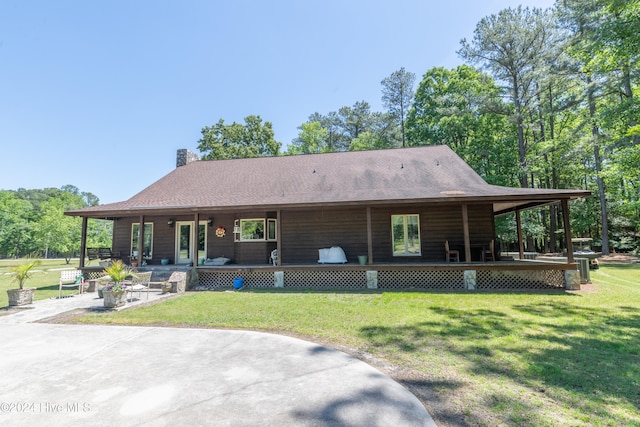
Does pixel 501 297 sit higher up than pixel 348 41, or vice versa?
pixel 348 41

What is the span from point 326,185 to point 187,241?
6.71 metres

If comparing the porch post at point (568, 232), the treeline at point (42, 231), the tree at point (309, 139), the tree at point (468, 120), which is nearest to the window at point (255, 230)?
the porch post at point (568, 232)

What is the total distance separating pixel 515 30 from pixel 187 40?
20.9 meters

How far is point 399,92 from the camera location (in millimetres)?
29125

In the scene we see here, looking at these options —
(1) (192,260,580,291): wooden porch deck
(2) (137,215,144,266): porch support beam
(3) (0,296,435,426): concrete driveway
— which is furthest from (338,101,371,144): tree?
→ (3) (0,296,435,426): concrete driveway

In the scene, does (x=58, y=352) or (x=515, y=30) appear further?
(x=515, y=30)

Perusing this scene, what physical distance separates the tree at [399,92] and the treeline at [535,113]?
97 millimetres

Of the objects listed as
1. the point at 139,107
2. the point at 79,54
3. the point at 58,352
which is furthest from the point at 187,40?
the point at 58,352

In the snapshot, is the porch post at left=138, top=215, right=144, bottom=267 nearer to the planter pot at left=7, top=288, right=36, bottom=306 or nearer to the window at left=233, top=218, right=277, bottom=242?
the window at left=233, top=218, right=277, bottom=242

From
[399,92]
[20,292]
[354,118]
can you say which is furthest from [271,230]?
[354,118]

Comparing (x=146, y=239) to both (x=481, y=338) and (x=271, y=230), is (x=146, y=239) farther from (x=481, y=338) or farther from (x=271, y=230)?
(x=481, y=338)

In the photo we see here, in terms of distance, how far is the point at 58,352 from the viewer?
4.29 meters

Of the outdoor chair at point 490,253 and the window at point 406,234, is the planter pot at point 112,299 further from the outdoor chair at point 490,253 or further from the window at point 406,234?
the outdoor chair at point 490,253

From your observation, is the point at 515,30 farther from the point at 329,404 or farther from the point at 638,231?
the point at 329,404
